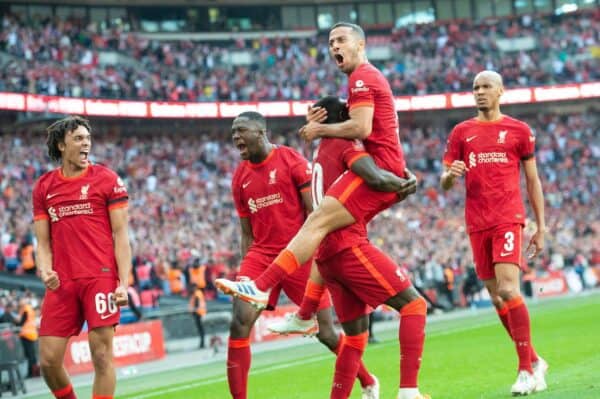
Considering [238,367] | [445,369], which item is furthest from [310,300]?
[445,369]

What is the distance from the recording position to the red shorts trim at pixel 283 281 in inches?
363

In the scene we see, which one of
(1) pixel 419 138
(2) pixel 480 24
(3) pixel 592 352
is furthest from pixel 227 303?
(2) pixel 480 24

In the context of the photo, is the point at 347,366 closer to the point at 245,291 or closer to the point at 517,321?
the point at 245,291

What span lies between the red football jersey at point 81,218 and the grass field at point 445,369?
3.23m

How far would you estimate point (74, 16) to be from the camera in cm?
4725

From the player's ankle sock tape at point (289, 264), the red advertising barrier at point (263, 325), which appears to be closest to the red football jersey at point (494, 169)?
the player's ankle sock tape at point (289, 264)

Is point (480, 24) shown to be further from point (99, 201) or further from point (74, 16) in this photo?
point (99, 201)

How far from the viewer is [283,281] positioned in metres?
9.29

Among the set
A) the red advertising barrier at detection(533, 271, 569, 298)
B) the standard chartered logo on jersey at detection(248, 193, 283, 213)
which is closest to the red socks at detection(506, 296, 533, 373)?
the standard chartered logo on jersey at detection(248, 193, 283, 213)

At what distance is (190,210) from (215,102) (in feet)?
29.6

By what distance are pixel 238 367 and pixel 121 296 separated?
1.26m

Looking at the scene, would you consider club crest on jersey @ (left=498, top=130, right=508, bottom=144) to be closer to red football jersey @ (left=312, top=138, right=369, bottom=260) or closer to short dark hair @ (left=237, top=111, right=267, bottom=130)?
short dark hair @ (left=237, top=111, right=267, bottom=130)

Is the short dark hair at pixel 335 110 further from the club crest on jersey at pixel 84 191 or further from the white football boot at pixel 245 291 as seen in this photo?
the club crest on jersey at pixel 84 191

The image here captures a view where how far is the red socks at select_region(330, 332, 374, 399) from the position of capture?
25.4ft
